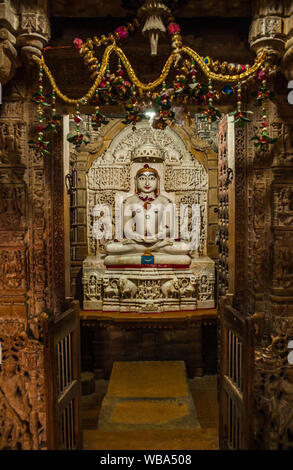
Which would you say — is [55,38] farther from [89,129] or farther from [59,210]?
[89,129]

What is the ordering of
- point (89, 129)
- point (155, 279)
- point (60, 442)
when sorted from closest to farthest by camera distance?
1. point (60, 442)
2. point (155, 279)
3. point (89, 129)

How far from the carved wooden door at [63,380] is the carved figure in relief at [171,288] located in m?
1.70

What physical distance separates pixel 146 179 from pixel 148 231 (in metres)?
0.80

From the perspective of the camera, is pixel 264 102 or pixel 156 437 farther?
pixel 156 437

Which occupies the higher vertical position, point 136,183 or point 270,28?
point 270,28

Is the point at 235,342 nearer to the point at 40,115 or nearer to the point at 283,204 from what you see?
the point at 283,204

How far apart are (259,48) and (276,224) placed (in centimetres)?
147

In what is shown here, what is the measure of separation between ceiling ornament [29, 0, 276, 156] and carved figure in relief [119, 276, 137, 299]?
7.54ft

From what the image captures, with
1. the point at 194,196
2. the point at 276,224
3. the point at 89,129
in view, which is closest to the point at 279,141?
the point at 276,224

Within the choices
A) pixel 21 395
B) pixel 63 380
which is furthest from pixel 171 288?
pixel 21 395

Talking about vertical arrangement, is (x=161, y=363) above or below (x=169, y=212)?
below

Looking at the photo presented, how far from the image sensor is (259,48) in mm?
2758

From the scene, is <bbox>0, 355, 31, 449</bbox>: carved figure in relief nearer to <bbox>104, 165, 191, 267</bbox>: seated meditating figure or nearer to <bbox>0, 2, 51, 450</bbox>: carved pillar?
<bbox>0, 2, 51, 450</bbox>: carved pillar

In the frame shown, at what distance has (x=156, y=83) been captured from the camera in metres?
2.79
